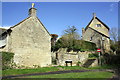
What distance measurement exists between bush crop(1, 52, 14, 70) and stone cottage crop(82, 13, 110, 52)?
23796mm

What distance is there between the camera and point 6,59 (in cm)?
1942

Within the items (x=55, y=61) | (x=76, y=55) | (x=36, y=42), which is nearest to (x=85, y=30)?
(x=76, y=55)

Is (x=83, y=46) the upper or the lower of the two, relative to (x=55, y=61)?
upper

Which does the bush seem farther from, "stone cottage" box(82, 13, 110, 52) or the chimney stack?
"stone cottage" box(82, 13, 110, 52)

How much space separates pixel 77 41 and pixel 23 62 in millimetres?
13796

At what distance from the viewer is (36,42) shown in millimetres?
24891

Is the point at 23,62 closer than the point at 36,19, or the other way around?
the point at 23,62

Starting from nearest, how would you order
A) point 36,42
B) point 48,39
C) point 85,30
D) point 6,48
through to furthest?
1. point 6,48
2. point 36,42
3. point 48,39
4. point 85,30

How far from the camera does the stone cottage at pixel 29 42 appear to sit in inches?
857

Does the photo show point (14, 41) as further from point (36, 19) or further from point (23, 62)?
point (36, 19)

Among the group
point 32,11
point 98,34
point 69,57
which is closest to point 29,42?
point 32,11

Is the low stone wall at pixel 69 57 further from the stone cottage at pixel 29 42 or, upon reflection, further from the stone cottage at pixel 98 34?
the stone cottage at pixel 98 34

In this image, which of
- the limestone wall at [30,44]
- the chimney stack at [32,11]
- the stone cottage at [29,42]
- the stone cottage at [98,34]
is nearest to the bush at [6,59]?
the stone cottage at [29,42]

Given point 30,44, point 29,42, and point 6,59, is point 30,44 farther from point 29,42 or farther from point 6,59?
point 6,59
